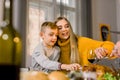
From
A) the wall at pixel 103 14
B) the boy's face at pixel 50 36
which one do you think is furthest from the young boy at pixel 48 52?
the wall at pixel 103 14

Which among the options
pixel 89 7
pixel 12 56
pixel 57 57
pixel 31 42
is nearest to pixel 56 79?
pixel 12 56

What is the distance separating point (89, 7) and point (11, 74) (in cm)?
183

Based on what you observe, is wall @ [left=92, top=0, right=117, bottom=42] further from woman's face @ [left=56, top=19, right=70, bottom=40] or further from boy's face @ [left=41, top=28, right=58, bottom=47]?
boy's face @ [left=41, top=28, right=58, bottom=47]

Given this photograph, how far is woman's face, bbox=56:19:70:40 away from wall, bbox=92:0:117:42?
2.83 ft

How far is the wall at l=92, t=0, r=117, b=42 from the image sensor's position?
6.90 ft

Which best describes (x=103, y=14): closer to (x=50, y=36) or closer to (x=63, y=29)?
→ (x=63, y=29)

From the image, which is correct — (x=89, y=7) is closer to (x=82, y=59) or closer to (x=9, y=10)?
(x=82, y=59)

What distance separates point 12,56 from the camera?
14.4 inches

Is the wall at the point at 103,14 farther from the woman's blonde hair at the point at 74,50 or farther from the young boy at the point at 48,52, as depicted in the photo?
the young boy at the point at 48,52

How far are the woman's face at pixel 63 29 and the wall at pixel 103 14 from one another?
861 mm

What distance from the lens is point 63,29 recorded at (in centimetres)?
122

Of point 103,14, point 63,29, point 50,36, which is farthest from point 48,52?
point 103,14

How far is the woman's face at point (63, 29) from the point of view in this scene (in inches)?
47.1

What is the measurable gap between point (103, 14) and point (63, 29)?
106 centimetres
